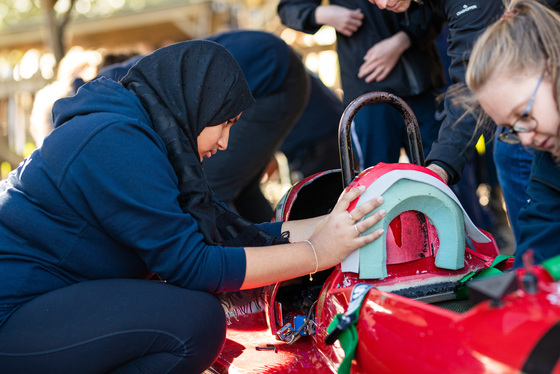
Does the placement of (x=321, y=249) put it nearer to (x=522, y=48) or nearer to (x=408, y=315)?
(x=408, y=315)

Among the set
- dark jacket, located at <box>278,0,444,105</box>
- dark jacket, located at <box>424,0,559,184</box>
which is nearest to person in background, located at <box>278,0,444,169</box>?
dark jacket, located at <box>278,0,444,105</box>

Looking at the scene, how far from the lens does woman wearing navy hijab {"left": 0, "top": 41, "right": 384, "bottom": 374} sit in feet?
5.02

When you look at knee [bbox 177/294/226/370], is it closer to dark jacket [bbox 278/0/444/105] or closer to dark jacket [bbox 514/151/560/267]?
dark jacket [bbox 514/151/560/267]

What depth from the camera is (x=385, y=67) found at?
261cm

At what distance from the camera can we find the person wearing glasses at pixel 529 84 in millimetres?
1289

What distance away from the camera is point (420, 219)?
172cm

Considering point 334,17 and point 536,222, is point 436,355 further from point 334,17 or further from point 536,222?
point 334,17

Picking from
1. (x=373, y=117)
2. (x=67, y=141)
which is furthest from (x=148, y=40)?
(x=67, y=141)

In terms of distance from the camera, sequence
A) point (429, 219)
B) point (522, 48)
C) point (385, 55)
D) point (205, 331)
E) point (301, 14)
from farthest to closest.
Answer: point (301, 14) < point (385, 55) < point (429, 219) < point (205, 331) < point (522, 48)

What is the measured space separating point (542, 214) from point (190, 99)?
1026 mm

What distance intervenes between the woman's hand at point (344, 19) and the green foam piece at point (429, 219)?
1245mm

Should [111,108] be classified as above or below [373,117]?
above

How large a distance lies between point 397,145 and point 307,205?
0.65 meters

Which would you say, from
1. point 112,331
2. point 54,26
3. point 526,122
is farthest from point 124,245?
point 54,26
